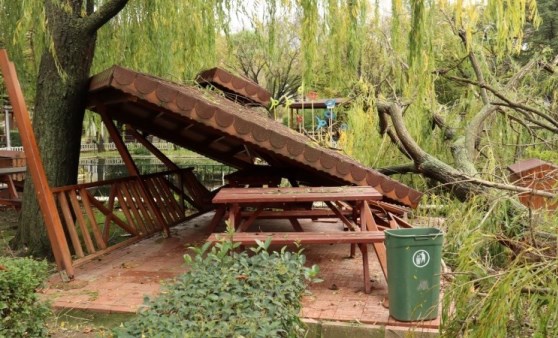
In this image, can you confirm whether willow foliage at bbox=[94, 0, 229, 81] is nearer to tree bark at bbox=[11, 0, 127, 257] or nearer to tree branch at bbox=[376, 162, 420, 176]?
tree bark at bbox=[11, 0, 127, 257]

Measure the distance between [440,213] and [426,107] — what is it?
3.55 meters

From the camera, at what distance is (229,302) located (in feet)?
8.93

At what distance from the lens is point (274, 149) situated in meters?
6.13

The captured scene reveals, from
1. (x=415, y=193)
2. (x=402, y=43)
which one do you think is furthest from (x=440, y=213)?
(x=402, y=43)

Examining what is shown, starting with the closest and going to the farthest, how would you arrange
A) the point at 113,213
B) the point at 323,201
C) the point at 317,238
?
1. the point at 317,238
2. the point at 323,201
3. the point at 113,213

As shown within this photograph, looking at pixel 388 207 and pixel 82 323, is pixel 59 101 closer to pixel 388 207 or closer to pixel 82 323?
pixel 82 323

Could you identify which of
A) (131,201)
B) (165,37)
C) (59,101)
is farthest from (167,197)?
(59,101)

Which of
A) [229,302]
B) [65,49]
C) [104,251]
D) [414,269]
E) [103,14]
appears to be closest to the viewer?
[229,302]

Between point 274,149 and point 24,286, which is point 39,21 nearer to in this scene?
point 274,149

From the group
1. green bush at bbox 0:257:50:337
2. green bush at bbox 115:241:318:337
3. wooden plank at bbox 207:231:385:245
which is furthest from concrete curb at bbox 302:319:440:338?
green bush at bbox 0:257:50:337

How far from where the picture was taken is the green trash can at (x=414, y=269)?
4.45m

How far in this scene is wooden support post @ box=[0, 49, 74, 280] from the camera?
231 inches

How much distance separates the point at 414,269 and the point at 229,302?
225 cm

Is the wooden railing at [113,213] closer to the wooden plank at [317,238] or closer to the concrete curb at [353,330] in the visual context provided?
the wooden plank at [317,238]
